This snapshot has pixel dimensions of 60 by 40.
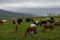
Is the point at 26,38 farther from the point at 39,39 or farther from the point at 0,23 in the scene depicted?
the point at 0,23

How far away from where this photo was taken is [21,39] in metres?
15.1

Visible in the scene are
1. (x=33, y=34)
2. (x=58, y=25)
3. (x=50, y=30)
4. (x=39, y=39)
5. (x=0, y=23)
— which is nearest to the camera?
(x=39, y=39)

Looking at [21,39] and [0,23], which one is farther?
[0,23]

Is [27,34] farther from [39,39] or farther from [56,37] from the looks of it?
[56,37]

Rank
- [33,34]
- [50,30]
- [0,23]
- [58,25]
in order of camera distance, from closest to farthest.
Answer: [33,34] < [50,30] < [58,25] < [0,23]

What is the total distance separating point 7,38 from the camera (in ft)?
51.1

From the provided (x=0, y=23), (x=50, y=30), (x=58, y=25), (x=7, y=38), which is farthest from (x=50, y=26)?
(x=0, y=23)

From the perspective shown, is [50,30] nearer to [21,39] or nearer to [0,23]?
[21,39]

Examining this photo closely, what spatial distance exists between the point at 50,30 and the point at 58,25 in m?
3.21

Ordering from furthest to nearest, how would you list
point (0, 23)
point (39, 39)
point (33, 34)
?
point (0, 23) → point (33, 34) → point (39, 39)

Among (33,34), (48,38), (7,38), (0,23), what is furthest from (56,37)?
(0,23)

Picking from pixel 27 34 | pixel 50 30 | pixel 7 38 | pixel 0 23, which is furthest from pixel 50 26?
pixel 0 23

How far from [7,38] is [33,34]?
7.60ft

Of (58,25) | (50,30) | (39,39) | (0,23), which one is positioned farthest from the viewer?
(0,23)
